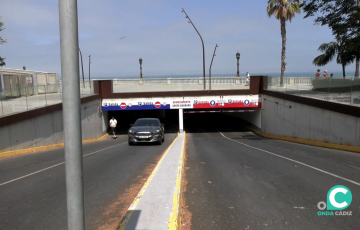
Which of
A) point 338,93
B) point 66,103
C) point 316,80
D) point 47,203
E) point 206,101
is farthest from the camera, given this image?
point 206,101

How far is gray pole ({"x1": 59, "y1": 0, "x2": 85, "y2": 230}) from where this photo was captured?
8.43 ft

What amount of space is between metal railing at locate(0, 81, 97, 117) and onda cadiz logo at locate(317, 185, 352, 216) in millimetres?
A: 13989

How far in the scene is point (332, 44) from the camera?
1270 inches

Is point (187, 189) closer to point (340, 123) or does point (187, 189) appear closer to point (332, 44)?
point (340, 123)

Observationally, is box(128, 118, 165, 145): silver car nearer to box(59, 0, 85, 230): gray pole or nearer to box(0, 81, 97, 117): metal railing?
box(0, 81, 97, 117): metal railing

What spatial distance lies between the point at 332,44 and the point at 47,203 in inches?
1274

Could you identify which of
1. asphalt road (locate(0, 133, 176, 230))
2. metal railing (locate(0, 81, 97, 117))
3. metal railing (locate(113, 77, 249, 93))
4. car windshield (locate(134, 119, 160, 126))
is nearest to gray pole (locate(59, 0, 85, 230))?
asphalt road (locate(0, 133, 176, 230))

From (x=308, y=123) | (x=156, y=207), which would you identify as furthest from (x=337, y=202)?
(x=308, y=123)

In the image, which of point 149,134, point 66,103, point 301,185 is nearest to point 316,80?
point 149,134

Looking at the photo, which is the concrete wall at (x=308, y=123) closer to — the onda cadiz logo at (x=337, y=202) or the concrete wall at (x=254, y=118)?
the concrete wall at (x=254, y=118)

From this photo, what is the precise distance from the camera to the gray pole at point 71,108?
8.43 feet

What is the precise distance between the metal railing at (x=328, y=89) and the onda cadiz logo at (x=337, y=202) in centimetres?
876

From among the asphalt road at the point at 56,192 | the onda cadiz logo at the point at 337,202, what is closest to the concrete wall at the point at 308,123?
the onda cadiz logo at the point at 337,202

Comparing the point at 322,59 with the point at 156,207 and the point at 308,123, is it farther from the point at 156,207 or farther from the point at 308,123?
the point at 156,207
